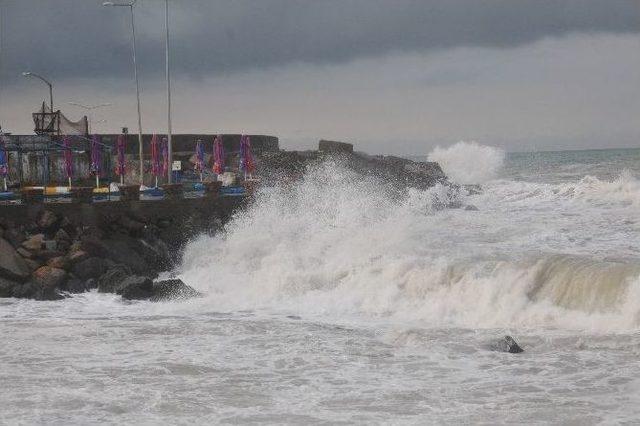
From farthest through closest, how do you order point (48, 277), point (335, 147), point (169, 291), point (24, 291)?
point (335, 147), point (48, 277), point (24, 291), point (169, 291)

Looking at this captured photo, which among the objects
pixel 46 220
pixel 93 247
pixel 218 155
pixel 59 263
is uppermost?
pixel 218 155

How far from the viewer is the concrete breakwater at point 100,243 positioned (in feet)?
65.7

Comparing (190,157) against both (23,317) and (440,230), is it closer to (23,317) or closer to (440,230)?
(440,230)

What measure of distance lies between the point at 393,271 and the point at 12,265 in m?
8.88

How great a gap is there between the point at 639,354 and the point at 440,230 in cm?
1483

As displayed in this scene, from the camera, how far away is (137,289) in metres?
19.5

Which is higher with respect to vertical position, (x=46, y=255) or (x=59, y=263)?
(x=46, y=255)

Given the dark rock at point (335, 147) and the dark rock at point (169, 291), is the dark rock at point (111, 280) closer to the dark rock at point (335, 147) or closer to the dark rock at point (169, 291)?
the dark rock at point (169, 291)

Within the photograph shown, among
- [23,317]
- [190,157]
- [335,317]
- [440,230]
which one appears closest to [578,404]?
[335,317]

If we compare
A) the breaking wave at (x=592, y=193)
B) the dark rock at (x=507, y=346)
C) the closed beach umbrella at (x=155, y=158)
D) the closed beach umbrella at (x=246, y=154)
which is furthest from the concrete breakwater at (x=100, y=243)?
the breaking wave at (x=592, y=193)

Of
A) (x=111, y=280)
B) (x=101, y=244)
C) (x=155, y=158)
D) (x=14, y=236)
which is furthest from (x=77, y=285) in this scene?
(x=155, y=158)

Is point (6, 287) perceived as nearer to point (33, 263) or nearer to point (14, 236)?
point (33, 263)

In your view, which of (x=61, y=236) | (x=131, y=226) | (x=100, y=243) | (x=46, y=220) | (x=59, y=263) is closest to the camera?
(x=59, y=263)

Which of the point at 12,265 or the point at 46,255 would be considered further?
the point at 46,255
